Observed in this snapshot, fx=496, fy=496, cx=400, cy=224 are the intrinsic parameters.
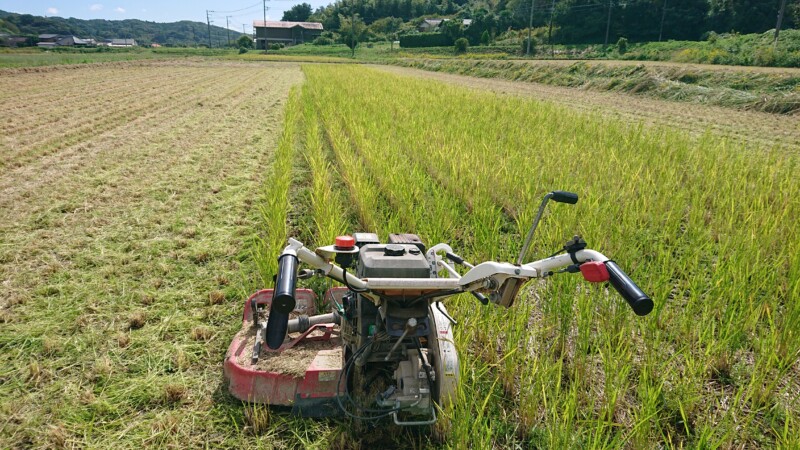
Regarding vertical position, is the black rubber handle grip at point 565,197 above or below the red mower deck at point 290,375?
above

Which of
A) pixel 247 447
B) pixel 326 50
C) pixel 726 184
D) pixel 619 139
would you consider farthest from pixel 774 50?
pixel 326 50

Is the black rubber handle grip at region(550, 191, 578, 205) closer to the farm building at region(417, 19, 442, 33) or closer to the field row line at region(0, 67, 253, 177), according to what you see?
the field row line at region(0, 67, 253, 177)

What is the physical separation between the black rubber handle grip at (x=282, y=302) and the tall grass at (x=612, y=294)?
659mm

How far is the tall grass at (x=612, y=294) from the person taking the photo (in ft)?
6.01

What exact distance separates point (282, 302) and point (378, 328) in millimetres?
582

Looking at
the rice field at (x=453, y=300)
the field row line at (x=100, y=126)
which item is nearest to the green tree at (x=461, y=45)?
the field row line at (x=100, y=126)

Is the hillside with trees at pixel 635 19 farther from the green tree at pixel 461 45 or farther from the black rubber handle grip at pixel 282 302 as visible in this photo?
the black rubber handle grip at pixel 282 302

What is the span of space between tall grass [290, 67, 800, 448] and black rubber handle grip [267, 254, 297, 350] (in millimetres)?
659

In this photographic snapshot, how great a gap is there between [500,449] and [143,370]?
1.58 m

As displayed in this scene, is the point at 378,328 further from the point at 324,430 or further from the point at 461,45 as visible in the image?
the point at 461,45

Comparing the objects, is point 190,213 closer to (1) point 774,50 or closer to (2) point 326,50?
(1) point 774,50

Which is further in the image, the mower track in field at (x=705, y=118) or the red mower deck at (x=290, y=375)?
the mower track in field at (x=705, y=118)

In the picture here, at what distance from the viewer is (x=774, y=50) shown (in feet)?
60.0

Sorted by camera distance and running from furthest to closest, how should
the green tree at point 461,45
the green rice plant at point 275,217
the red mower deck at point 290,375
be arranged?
the green tree at point 461,45
the green rice plant at point 275,217
the red mower deck at point 290,375
